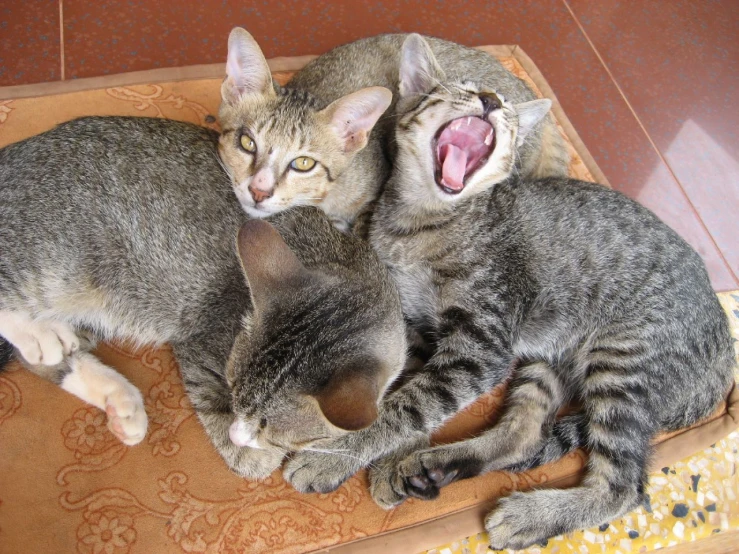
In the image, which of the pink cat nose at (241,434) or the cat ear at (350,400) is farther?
the pink cat nose at (241,434)

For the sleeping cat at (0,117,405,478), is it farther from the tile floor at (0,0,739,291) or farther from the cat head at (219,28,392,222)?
the tile floor at (0,0,739,291)

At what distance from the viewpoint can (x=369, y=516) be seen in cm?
198

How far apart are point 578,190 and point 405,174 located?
2.38ft

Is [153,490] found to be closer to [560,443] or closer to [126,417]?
[126,417]

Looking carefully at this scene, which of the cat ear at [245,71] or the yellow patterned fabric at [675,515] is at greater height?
Result: the cat ear at [245,71]

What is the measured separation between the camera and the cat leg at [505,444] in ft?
6.43

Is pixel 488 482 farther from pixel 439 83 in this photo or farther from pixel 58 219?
pixel 58 219

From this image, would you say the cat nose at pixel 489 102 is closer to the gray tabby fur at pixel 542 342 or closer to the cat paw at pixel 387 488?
the gray tabby fur at pixel 542 342

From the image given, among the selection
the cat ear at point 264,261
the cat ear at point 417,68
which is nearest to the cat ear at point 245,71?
the cat ear at point 417,68

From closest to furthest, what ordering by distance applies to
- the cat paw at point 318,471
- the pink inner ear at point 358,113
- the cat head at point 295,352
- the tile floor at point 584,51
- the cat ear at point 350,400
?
1. the cat ear at point 350,400
2. the cat head at point 295,352
3. the cat paw at point 318,471
4. the pink inner ear at point 358,113
5. the tile floor at point 584,51

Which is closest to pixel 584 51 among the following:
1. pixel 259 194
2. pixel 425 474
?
pixel 259 194

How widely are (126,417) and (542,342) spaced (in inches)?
61.4

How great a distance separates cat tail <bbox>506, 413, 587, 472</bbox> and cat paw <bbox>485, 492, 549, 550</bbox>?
15 centimetres

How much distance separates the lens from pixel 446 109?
216 cm
